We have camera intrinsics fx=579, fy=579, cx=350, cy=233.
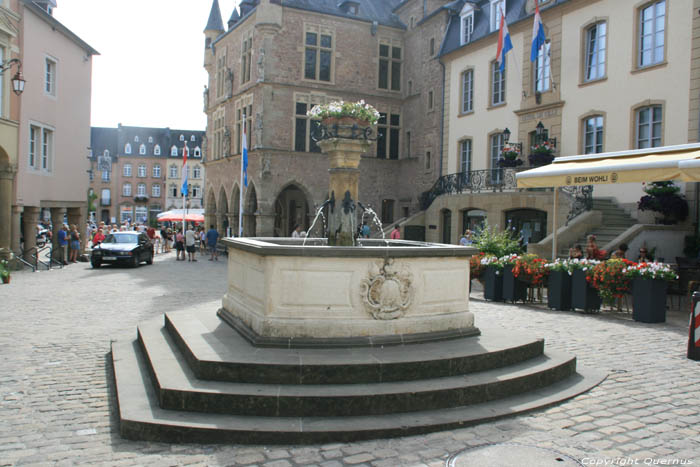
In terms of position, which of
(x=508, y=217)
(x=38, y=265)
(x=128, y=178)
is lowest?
(x=38, y=265)

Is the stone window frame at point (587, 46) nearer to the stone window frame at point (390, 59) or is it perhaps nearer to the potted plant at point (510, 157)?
the potted plant at point (510, 157)

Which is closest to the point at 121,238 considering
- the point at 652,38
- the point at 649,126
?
the point at 649,126

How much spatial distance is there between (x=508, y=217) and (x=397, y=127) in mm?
13730

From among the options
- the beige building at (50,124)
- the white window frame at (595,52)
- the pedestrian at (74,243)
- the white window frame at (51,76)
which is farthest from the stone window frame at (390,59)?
the pedestrian at (74,243)

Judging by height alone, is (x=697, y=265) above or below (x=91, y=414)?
above

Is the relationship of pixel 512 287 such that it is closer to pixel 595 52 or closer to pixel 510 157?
pixel 510 157

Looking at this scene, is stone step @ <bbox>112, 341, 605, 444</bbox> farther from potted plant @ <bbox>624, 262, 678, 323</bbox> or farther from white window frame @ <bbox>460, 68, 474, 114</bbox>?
white window frame @ <bbox>460, 68, 474, 114</bbox>

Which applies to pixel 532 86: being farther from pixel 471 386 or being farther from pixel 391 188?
pixel 471 386

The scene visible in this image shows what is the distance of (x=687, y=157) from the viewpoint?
431 inches

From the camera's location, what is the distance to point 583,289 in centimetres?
1122

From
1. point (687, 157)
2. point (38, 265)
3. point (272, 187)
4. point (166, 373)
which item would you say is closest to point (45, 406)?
point (166, 373)

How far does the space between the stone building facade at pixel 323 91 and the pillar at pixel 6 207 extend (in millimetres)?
13048

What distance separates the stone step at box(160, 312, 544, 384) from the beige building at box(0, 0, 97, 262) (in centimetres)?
1782

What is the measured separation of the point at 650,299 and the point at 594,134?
1255 centimetres
